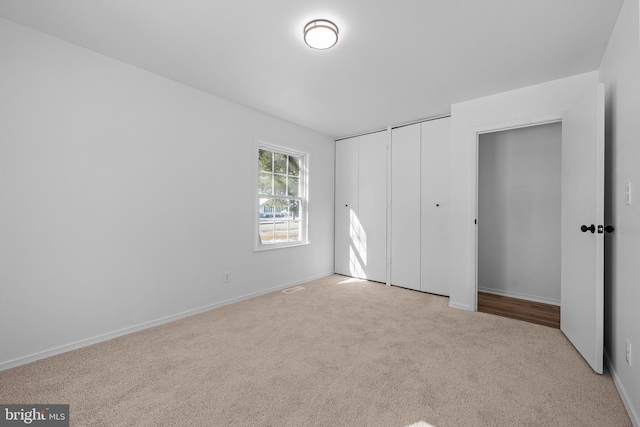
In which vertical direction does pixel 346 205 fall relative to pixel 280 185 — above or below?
below

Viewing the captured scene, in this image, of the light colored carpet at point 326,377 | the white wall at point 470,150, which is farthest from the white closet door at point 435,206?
the light colored carpet at point 326,377

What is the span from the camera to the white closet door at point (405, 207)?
4195 mm

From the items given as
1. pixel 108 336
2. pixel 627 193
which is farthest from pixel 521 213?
pixel 108 336

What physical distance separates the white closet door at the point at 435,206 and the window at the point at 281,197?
5.96 feet

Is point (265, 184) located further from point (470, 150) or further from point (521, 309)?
point (521, 309)

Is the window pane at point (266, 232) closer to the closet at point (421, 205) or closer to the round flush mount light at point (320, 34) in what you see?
the closet at point (421, 205)

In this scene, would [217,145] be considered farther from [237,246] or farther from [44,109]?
[44,109]

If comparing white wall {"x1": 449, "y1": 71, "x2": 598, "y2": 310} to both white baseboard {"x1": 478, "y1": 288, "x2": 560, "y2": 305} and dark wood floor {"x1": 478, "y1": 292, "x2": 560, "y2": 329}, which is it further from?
white baseboard {"x1": 478, "y1": 288, "x2": 560, "y2": 305}

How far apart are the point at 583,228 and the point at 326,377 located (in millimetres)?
2167

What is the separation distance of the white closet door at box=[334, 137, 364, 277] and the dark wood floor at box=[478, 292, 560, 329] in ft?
6.12

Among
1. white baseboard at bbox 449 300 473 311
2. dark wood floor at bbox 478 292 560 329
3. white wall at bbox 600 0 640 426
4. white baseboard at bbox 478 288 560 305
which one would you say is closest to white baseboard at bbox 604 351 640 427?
white wall at bbox 600 0 640 426

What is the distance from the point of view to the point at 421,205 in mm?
4141

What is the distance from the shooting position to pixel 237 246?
12.0 feet

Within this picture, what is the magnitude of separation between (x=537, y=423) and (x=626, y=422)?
0.49 m
